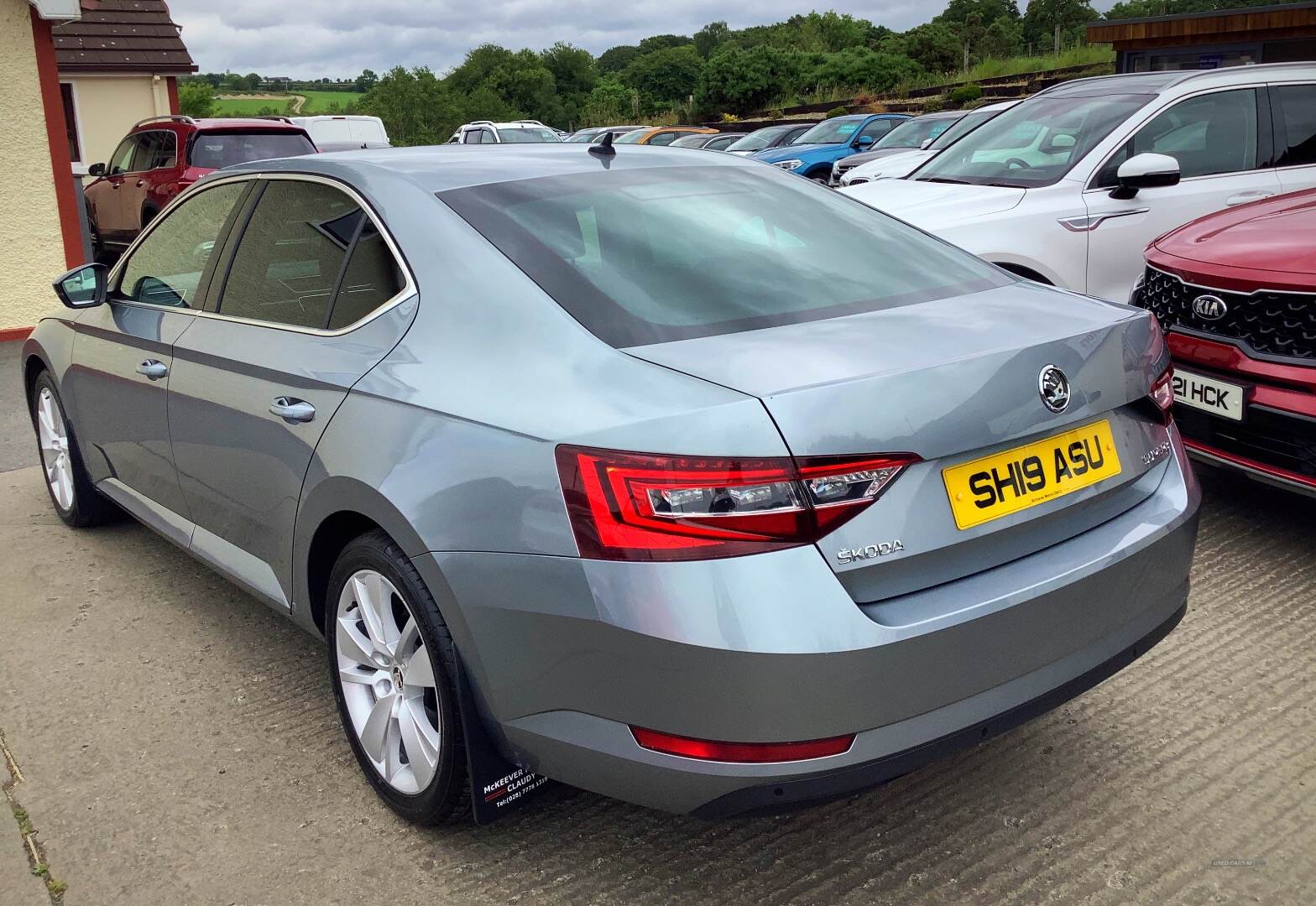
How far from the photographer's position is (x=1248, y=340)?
4039 millimetres

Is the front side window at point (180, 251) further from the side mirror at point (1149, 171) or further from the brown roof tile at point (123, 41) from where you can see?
the brown roof tile at point (123, 41)

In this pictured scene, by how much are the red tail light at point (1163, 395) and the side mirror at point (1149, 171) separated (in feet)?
11.3

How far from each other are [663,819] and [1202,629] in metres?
1.89

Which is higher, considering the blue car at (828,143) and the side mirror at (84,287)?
the blue car at (828,143)

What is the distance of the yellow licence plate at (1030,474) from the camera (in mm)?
2160

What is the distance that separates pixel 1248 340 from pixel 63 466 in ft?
15.0

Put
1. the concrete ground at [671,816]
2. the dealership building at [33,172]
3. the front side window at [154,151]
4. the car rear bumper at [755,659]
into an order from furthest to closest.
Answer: the front side window at [154,151]
the dealership building at [33,172]
the concrete ground at [671,816]
the car rear bumper at [755,659]

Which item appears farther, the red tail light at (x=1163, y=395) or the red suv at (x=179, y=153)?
the red suv at (x=179, y=153)

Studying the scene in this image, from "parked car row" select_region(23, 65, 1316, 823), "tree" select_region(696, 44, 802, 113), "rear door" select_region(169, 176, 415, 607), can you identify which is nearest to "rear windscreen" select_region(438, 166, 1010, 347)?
"parked car row" select_region(23, 65, 1316, 823)

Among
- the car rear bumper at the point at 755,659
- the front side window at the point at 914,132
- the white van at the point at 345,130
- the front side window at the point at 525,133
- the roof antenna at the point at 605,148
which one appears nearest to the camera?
the car rear bumper at the point at 755,659

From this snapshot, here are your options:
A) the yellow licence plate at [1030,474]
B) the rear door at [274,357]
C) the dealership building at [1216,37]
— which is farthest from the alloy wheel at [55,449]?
the dealership building at [1216,37]

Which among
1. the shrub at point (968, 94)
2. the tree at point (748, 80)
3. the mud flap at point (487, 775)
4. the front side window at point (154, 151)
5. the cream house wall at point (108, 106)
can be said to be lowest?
the mud flap at point (487, 775)

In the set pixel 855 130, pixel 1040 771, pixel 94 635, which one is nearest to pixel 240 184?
pixel 94 635

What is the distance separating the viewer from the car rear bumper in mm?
2002
